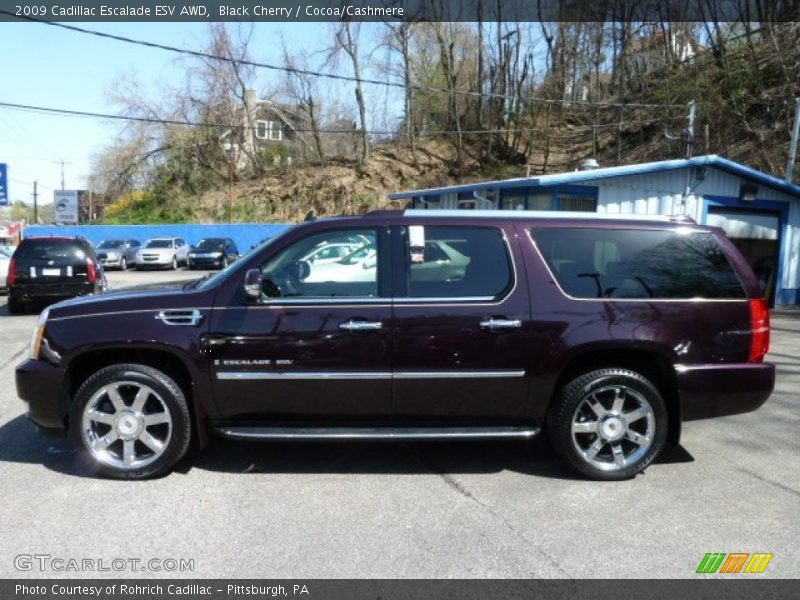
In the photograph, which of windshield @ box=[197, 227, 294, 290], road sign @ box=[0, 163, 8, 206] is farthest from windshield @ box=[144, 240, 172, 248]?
windshield @ box=[197, 227, 294, 290]

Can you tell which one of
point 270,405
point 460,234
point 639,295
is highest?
point 460,234

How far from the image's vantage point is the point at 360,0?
28.4 meters

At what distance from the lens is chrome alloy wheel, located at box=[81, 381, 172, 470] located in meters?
4.25

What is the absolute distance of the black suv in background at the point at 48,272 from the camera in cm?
1220

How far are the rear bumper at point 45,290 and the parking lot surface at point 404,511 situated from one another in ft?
25.6

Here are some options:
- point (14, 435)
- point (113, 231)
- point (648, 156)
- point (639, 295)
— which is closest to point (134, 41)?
point (14, 435)

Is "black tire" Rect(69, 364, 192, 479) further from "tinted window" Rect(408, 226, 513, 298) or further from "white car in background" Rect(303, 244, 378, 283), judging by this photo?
"tinted window" Rect(408, 226, 513, 298)

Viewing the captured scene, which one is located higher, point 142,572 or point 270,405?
point 270,405

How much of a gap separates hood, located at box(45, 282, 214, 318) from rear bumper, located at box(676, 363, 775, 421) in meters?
3.33

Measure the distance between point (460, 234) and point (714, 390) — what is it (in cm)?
207

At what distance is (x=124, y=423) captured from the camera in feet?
13.9

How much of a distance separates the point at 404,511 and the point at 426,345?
1.06m
